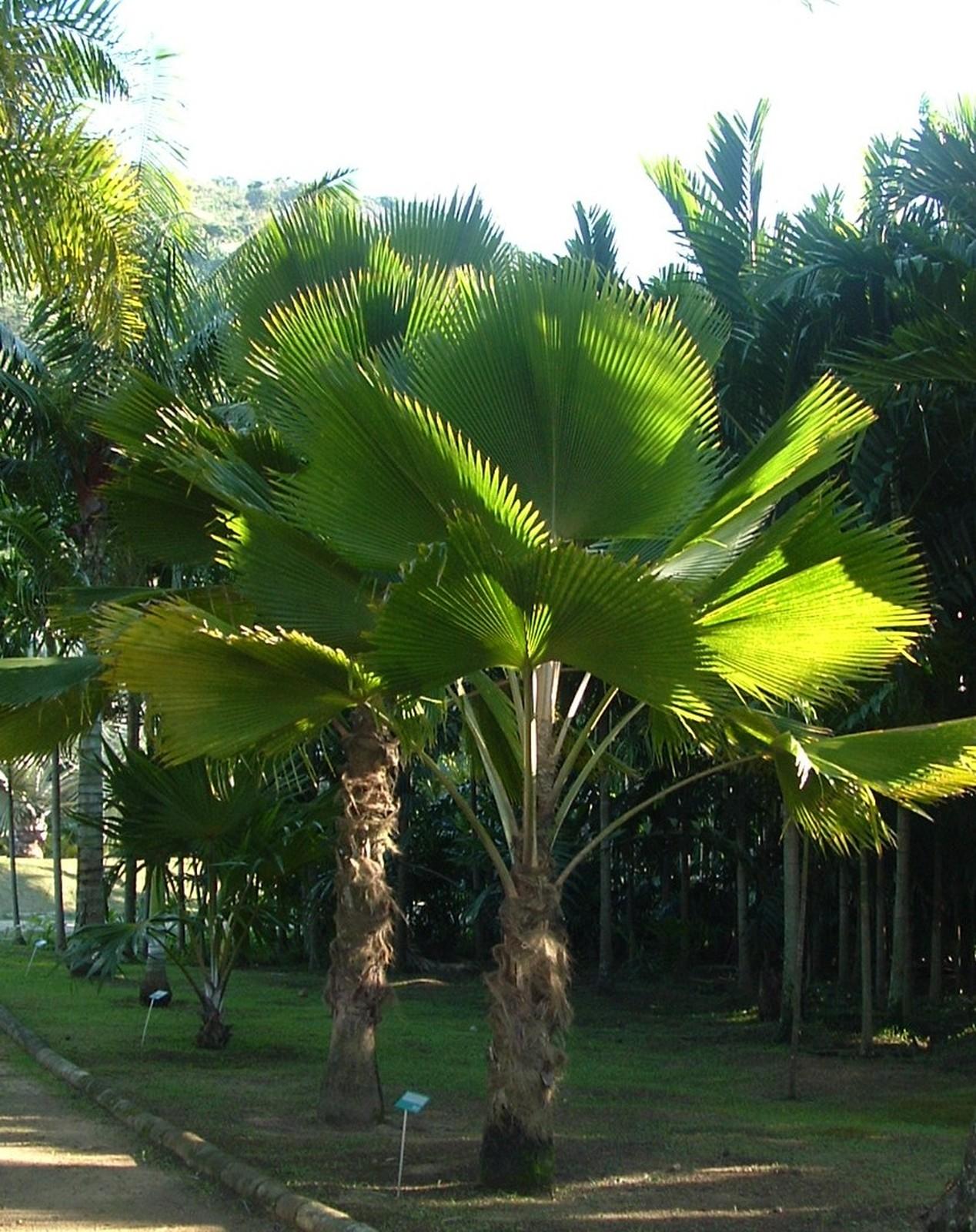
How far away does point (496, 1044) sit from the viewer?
23.8 feet

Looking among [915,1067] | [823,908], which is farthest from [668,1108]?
[823,908]

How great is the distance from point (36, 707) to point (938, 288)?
23.7 feet

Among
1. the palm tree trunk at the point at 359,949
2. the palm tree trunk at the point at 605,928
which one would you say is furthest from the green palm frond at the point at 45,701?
the palm tree trunk at the point at 605,928

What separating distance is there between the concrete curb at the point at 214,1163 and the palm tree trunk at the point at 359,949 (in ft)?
3.65

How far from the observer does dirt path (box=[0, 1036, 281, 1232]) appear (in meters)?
6.80

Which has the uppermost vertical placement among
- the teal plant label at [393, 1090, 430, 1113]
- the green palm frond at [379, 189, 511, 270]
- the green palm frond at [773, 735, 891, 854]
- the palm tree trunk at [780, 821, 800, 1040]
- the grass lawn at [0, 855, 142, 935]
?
the green palm frond at [379, 189, 511, 270]

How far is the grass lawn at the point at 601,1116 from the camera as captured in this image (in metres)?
7.12

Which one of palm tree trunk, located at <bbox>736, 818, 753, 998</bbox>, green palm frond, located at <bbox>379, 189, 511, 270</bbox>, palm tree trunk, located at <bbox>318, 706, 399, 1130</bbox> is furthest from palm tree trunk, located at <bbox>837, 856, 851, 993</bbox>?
green palm frond, located at <bbox>379, 189, 511, 270</bbox>

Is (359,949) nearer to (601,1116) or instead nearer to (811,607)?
(601,1116)

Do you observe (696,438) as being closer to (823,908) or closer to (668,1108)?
(668,1108)

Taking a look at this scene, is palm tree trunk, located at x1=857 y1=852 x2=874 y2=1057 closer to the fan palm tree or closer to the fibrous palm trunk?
→ the fan palm tree

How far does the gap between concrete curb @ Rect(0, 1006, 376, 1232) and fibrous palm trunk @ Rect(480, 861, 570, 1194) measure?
96 cm

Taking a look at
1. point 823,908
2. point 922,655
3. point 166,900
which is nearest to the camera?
point 922,655

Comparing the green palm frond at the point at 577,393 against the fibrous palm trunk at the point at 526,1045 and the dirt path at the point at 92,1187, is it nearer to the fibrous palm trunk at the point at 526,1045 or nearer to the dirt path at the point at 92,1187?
the fibrous palm trunk at the point at 526,1045
